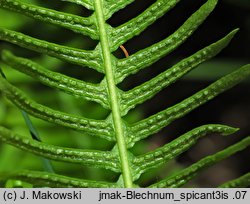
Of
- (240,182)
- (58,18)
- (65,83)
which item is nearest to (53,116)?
(65,83)

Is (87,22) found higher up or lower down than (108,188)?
higher up

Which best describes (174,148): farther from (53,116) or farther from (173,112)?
(53,116)

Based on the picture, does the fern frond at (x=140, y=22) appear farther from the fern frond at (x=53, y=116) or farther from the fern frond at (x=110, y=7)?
the fern frond at (x=53, y=116)

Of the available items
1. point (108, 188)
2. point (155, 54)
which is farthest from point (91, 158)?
point (155, 54)

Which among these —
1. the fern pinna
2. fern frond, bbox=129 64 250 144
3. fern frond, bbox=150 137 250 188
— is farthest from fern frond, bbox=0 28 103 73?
fern frond, bbox=150 137 250 188

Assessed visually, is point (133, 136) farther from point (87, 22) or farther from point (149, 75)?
point (149, 75)

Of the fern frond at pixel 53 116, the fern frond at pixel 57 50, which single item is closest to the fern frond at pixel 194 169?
the fern frond at pixel 53 116
